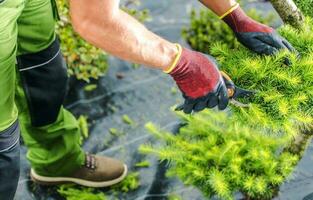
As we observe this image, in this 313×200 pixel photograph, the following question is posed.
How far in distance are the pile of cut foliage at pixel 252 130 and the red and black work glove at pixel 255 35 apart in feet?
0.14

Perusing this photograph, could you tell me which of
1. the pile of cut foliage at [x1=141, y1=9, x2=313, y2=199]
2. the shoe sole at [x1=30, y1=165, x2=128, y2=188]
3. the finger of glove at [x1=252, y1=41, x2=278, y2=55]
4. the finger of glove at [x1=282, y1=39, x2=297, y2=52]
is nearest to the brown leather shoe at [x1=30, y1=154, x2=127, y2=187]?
the shoe sole at [x1=30, y1=165, x2=128, y2=188]

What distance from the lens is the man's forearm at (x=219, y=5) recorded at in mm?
2258

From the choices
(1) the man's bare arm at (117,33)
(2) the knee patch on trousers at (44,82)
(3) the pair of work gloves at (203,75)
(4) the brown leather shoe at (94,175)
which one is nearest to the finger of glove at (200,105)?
(3) the pair of work gloves at (203,75)

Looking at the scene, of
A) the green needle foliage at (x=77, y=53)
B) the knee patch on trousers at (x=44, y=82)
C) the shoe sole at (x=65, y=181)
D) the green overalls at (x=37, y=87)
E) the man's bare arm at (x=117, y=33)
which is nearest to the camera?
the man's bare arm at (x=117, y=33)

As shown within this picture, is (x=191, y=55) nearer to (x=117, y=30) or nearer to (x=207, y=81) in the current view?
(x=207, y=81)

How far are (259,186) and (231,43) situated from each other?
1651 millimetres

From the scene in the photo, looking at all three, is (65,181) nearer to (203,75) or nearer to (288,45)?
(203,75)

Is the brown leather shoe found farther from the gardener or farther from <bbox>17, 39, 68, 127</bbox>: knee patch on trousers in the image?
<bbox>17, 39, 68, 127</bbox>: knee patch on trousers

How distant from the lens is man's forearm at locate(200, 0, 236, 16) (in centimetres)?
226

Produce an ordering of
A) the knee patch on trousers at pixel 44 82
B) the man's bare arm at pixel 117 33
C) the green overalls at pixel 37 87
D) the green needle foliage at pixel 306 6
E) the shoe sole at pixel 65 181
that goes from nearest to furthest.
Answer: the man's bare arm at pixel 117 33 → the green overalls at pixel 37 87 → the green needle foliage at pixel 306 6 → the knee patch on trousers at pixel 44 82 → the shoe sole at pixel 65 181

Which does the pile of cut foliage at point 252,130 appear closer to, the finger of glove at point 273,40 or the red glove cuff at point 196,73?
the finger of glove at point 273,40

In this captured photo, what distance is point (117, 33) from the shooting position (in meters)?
1.84

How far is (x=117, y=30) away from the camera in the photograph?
72.3 inches

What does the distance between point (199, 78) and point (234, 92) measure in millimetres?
186
